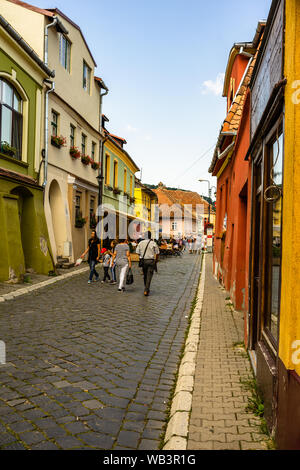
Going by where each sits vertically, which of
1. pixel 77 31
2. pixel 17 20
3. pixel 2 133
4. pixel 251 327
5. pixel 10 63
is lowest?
pixel 251 327

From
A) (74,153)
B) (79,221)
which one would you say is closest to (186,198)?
(79,221)

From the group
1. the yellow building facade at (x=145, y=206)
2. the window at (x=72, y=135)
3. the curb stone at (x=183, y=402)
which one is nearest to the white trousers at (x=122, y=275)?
the curb stone at (x=183, y=402)

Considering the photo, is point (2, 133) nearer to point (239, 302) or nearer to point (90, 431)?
point (239, 302)

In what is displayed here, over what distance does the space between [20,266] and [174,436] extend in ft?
32.4

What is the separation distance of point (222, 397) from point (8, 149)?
34.7 feet

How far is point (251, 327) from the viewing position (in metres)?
5.34

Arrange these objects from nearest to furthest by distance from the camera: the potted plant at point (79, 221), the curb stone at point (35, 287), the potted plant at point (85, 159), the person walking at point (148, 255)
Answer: the curb stone at point (35, 287), the person walking at point (148, 255), the potted plant at point (79, 221), the potted plant at point (85, 159)

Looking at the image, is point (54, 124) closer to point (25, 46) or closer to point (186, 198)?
point (25, 46)

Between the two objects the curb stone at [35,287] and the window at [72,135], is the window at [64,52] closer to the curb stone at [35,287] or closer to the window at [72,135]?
the window at [72,135]

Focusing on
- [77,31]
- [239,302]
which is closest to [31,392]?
[239,302]

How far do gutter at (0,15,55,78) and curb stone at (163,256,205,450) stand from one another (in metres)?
10.3

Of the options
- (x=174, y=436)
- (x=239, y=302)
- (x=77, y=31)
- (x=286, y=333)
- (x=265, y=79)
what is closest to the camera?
(x=286, y=333)

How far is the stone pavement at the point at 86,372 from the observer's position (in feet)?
11.2

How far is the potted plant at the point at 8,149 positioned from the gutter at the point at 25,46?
3.15 m
